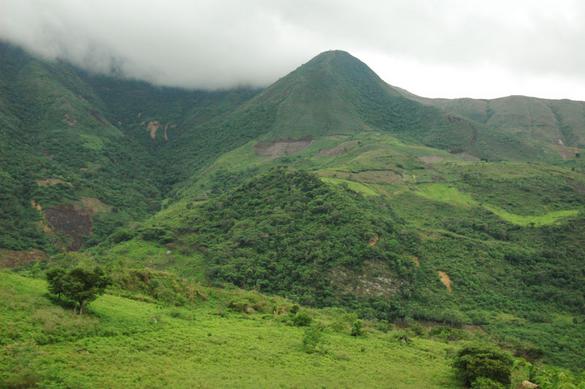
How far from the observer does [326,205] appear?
306 ft

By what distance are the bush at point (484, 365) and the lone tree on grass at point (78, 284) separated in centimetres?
3007

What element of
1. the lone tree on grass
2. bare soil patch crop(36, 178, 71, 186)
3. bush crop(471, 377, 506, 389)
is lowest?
bush crop(471, 377, 506, 389)

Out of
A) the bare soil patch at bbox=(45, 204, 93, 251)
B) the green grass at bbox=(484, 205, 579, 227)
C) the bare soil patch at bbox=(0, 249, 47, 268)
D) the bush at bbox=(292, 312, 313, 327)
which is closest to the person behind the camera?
the bush at bbox=(292, 312, 313, 327)

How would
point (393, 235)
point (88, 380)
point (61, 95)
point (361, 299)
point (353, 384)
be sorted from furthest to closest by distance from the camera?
1. point (61, 95)
2. point (393, 235)
3. point (361, 299)
4. point (353, 384)
5. point (88, 380)

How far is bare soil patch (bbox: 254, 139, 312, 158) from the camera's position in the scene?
186000 millimetres

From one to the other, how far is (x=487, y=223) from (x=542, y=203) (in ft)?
62.6

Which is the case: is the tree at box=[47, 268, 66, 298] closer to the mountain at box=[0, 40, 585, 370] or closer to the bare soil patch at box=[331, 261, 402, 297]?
the mountain at box=[0, 40, 585, 370]

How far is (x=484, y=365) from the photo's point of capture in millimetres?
39281

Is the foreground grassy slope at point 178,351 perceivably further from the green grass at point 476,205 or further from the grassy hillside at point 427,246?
the green grass at point 476,205

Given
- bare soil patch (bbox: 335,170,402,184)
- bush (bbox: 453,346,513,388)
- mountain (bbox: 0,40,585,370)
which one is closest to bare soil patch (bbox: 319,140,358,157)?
mountain (bbox: 0,40,585,370)

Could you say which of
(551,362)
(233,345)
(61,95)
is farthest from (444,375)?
(61,95)

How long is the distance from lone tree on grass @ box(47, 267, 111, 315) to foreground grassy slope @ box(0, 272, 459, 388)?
4.12ft

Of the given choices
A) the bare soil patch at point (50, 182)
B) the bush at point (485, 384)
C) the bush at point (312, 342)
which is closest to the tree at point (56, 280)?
the bush at point (312, 342)

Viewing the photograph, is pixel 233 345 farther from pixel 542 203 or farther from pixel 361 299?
pixel 542 203
